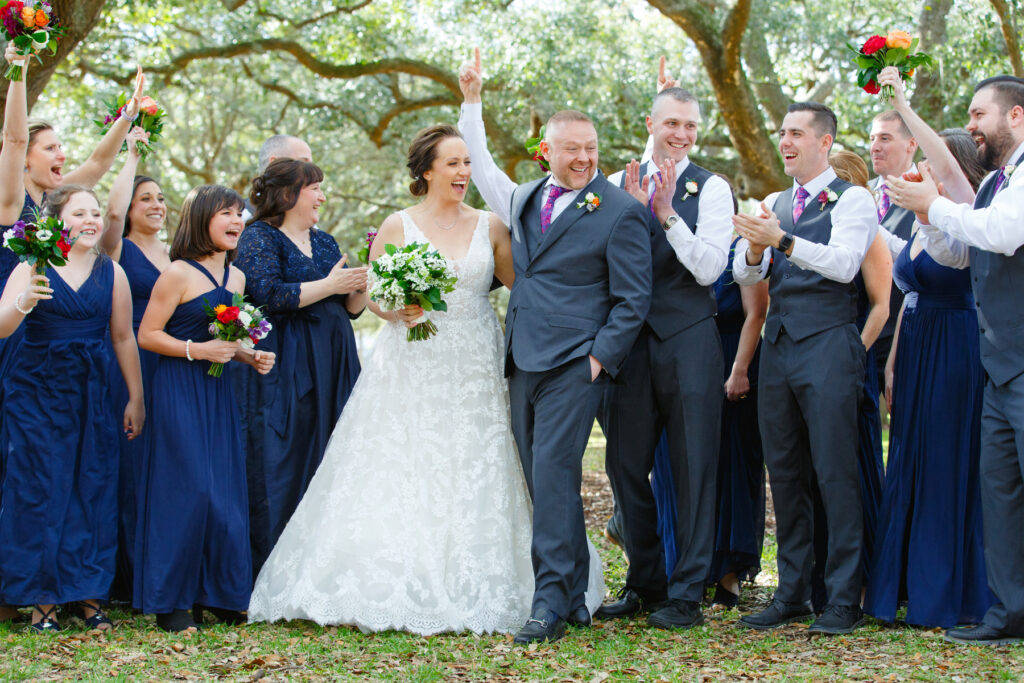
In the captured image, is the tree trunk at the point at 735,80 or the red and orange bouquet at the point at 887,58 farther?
the tree trunk at the point at 735,80

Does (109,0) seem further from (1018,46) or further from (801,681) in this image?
(801,681)

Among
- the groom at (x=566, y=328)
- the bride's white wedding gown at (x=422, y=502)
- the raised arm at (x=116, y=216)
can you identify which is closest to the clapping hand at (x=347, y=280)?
the bride's white wedding gown at (x=422, y=502)

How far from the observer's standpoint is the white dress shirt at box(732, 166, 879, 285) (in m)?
5.38

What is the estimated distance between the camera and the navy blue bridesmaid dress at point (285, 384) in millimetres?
6336

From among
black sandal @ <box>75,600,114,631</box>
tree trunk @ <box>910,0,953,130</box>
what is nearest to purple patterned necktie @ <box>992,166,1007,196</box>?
black sandal @ <box>75,600,114,631</box>

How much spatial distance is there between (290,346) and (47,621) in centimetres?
202

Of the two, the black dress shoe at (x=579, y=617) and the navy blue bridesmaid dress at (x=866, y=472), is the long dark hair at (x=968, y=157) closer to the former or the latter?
the navy blue bridesmaid dress at (x=866, y=472)

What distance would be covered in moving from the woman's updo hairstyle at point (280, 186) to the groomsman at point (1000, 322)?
346 centimetres

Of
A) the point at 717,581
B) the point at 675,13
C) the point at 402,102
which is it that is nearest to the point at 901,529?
the point at 717,581

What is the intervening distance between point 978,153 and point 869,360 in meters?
1.31

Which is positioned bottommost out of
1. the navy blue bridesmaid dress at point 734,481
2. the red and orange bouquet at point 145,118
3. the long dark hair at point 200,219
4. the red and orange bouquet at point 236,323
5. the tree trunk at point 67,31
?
the navy blue bridesmaid dress at point 734,481

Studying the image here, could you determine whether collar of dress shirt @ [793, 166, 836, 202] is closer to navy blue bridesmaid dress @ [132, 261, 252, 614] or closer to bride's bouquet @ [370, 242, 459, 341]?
bride's bouquet @ [370, 242, 459, 341]

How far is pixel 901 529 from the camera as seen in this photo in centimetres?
576

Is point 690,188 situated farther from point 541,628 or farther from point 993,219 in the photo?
point 541,628
